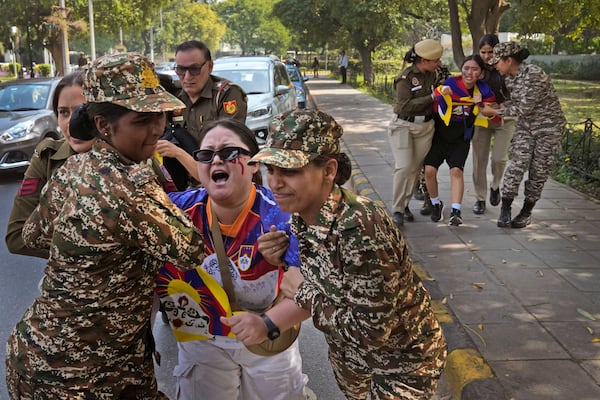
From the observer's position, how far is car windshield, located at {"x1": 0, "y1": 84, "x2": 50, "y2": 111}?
10383 mm

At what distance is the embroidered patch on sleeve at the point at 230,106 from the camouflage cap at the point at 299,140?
231cm

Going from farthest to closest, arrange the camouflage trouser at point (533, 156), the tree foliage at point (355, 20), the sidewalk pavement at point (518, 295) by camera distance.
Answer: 1. the tree foliage at point (355, 20)
2. the camouflage trouser at point (533, 156)
3. the sidewalk pavement at point (518, 295)

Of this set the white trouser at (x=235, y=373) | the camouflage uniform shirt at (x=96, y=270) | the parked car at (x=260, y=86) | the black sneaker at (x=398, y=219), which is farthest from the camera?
the parked car at (x=260, y=86)

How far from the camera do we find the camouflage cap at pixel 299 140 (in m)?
1.92

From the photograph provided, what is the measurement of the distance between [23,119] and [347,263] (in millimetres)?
9165

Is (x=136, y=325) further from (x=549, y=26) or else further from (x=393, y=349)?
(x=549, y=26)

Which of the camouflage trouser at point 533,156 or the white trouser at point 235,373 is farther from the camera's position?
the camouflage trouser at point 533,156

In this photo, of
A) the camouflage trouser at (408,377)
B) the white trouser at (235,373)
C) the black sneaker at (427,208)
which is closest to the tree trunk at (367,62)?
the black sneaker at (427,208)

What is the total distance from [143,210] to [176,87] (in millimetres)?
2846

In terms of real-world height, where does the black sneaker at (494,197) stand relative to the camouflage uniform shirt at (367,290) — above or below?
below

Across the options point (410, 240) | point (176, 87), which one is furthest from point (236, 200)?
point (410, 240)

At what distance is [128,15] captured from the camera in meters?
31.6

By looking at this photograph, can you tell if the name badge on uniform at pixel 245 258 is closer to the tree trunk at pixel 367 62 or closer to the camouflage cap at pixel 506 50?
the camouflage cap at pixel 506 50

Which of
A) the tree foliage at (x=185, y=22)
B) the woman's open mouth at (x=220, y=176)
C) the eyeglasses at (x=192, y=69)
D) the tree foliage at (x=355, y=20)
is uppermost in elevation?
the tree foliage at (x=185, y=22)
